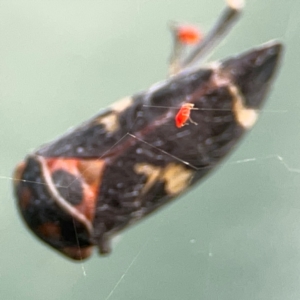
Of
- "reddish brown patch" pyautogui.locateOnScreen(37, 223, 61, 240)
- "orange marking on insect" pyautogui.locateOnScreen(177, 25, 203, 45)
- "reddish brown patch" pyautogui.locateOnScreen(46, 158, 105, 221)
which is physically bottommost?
"reddish brown patch" pyautogui.locateOnScreen(37, 223, 61, 240)

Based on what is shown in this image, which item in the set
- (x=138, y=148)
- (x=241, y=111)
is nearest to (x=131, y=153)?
(x=138, y=148)

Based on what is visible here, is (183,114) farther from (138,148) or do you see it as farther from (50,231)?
(50,231)

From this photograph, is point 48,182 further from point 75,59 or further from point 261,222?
point 261,222

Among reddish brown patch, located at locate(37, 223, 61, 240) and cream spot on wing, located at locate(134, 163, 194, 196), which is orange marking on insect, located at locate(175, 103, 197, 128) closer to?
cream spot on wing, located at locate(134, 163, 194, 196)

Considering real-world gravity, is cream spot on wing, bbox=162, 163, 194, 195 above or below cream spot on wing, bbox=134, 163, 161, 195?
below

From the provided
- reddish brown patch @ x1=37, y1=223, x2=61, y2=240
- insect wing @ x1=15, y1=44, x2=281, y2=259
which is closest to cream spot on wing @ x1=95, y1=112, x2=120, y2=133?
insect wing @ x1=15, y1=44, x2=281, y2=259

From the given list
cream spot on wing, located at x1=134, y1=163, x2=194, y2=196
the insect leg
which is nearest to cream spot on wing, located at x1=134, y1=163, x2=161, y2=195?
cream spot on wing, located at x1=134, y1=163, x2=194, y2=196

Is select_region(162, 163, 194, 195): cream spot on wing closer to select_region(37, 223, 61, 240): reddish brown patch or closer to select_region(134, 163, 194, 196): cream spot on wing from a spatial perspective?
select_region(134, 163, 194, 196): cream spot on wing
